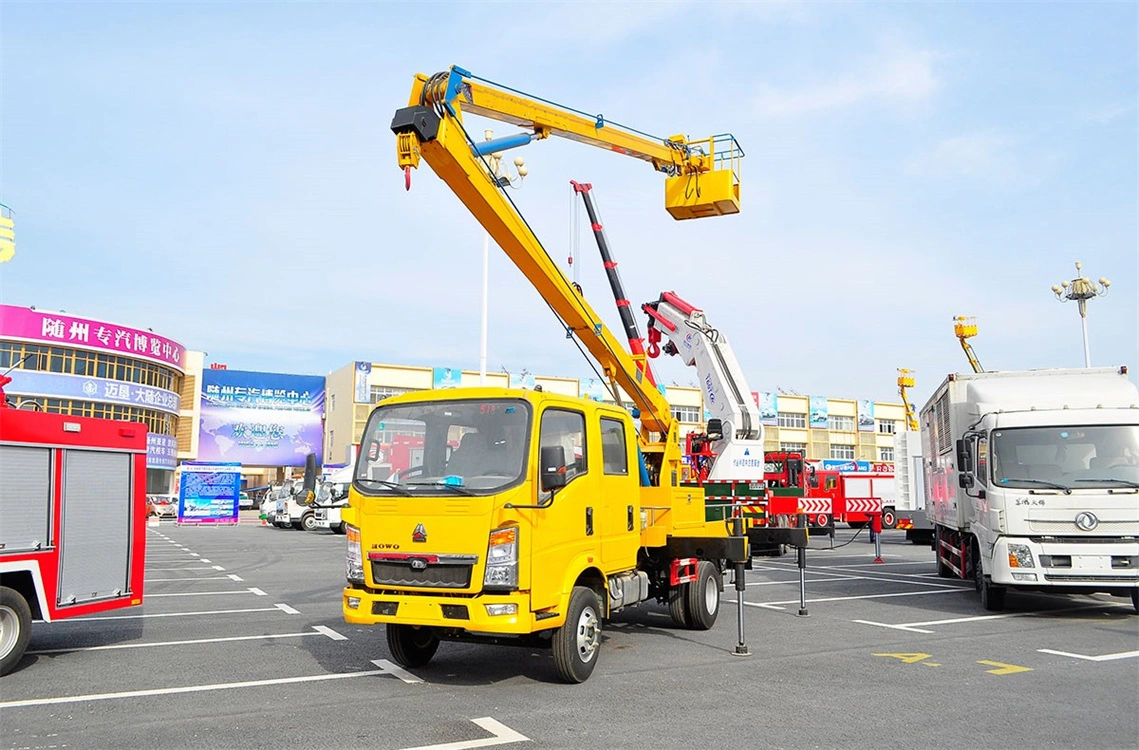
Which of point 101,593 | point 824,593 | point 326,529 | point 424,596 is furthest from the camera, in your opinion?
point 326,529

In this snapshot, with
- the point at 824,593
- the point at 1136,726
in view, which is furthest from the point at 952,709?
the point at 824,593

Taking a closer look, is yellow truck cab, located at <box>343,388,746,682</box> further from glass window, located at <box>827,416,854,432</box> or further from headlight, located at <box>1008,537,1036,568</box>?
glass window, located at <box>827,416,854,432</box>

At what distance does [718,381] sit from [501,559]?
11.7 meters

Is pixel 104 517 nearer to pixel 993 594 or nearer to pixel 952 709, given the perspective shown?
pixel 952 709

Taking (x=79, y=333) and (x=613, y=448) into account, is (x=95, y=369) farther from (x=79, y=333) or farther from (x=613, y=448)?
(x=613, y=448)

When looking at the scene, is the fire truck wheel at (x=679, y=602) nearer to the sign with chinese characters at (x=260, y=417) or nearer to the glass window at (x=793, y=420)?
the sign with chinese characters at (x=260, y=417)

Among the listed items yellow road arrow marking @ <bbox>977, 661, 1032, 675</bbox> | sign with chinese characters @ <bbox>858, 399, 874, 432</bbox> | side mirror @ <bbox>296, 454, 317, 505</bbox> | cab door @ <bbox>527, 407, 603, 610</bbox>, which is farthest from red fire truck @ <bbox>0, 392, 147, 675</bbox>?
sign with chinese characters @ <bbox>858, 399, 874, 432</bbox>

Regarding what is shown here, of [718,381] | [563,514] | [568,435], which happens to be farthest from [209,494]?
[563,514]

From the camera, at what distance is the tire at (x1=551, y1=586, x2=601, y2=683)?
722cm

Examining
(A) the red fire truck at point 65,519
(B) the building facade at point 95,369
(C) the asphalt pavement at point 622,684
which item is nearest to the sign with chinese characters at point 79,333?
(B) the building facade at point 95,369

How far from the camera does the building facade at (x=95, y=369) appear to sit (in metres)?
52.6

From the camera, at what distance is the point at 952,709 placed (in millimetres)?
6578

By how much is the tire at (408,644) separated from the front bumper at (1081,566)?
7.46m

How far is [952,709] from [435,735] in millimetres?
3949
